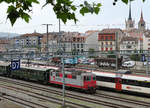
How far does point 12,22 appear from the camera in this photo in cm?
361

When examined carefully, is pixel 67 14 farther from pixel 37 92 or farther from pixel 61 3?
pixel 37 92

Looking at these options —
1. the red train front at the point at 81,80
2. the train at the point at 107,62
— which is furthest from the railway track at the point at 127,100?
the train at the point at 107,62

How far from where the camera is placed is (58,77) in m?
24.8

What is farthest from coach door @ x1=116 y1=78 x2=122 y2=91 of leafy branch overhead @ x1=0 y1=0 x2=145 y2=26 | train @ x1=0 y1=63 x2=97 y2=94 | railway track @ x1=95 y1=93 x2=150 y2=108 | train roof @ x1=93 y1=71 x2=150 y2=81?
leafy branch overhead @ x1=0 y1=0 x2=145 y2=26

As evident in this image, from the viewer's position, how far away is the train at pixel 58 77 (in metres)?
22.3

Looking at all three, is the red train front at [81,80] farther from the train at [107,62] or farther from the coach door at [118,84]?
the train at [107,62]

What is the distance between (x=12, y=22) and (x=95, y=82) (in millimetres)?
19969

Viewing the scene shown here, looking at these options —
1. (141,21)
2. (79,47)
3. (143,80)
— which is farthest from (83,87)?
(141,21)

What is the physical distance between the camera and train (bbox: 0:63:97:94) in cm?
2230

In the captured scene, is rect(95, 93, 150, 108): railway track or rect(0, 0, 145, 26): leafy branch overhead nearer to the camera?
rect(0, 0, 145, 26): leafy branch overhead

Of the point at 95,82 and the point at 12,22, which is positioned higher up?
the point at 12,22

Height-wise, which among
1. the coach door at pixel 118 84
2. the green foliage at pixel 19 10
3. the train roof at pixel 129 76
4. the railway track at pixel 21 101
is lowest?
the railway track at pixel 21 101

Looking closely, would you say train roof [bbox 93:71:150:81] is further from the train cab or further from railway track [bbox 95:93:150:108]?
railway track [bbox 95:93:150:108]

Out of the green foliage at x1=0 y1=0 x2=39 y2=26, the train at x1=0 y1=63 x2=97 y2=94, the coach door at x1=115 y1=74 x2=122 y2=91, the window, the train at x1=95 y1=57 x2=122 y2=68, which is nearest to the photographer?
the green foliage at x1=0 y1=0 x2=39 y2=26
